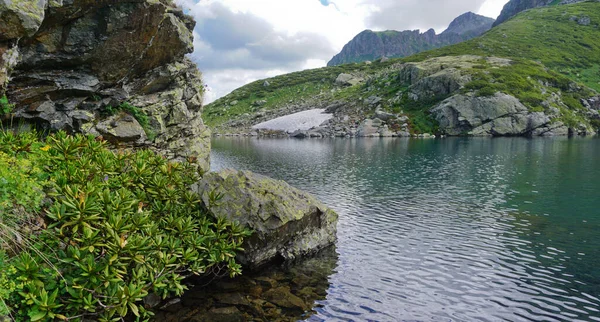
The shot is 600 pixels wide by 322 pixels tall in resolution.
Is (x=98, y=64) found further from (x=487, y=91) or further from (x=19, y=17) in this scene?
(x=487, y=91)

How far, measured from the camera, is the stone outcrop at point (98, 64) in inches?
920

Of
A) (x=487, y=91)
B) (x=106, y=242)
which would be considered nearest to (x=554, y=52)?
(x=487, y=91)

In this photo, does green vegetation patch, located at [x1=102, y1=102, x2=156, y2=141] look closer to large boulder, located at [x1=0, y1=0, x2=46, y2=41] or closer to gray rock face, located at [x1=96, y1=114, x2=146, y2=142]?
gray rock face, located at [x1=96, y1=114, x2=146, y2=142]

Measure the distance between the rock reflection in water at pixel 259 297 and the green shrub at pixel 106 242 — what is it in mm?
878

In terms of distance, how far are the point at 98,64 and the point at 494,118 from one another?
395 feet

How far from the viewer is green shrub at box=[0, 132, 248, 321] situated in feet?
38.0

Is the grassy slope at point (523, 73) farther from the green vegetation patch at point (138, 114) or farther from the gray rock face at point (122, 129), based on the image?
the gray rock face at point (122, 129)

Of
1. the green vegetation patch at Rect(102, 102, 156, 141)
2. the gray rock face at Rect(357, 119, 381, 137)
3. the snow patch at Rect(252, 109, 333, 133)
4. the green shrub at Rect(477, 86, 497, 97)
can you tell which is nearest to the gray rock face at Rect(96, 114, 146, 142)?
the green vegetation patch at Rect(102, 102, 156, 141)

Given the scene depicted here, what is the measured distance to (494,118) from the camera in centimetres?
11719

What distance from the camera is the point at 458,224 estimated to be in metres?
27.4

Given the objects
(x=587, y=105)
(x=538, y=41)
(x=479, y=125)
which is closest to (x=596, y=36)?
(x=538, y=41)

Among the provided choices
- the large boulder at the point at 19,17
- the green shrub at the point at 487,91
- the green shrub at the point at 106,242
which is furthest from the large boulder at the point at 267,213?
the green shrub at the point at 487,91

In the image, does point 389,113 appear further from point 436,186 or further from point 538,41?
point 538,41

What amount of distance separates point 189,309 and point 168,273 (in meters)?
1.93
